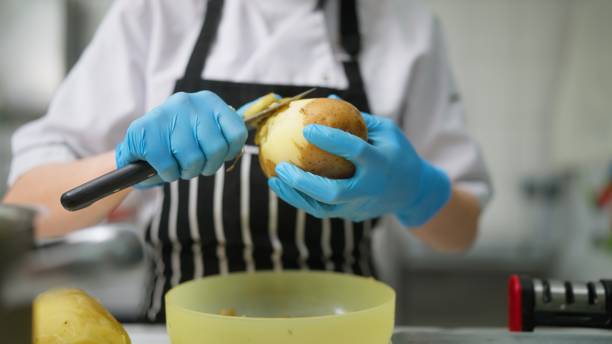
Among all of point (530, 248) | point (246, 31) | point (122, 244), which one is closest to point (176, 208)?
point (246, 31)

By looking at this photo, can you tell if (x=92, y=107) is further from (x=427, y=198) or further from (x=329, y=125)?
(x=427, y=198)

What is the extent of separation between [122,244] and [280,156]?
0.28 m

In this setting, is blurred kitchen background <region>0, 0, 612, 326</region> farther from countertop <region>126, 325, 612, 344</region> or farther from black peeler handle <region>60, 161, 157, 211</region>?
black peeler handle <region>60, 161, 157, 211</region>

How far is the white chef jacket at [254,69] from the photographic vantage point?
0.87m

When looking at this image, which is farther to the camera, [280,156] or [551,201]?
[551,201]

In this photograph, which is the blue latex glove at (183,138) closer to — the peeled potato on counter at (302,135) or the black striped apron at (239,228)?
the peeled potato on counter at (302,135)

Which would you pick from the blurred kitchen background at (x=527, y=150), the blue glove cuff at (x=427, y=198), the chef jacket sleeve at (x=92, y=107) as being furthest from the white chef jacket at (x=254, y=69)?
the blurred kitchen background at (x=527, y=150)

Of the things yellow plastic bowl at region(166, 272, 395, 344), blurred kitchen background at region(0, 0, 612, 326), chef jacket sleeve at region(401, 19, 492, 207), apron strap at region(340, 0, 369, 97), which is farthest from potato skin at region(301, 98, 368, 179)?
blurred kitchen background at region(0, 0, 612, 326)

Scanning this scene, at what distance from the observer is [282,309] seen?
777 millimetres

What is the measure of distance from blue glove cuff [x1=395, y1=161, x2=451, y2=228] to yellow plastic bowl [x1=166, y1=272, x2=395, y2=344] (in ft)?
0.78

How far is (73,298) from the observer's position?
0.62 m

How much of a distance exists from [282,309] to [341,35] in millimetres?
515

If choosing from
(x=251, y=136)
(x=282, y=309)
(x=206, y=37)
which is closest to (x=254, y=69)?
(x=206, y=37)

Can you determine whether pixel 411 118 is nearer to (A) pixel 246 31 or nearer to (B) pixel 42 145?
(A) pixel 246 31
